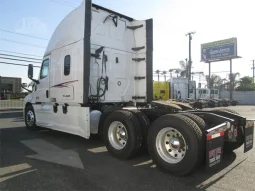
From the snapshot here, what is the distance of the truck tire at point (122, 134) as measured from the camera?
5.41m

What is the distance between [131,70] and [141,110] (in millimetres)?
2519

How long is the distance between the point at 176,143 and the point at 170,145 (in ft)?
0.48

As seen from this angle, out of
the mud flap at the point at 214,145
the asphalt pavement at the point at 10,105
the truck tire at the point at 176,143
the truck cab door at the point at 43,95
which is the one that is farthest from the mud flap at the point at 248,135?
the asphalt pavement at the point at 10,105

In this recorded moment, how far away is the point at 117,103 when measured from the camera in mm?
7875

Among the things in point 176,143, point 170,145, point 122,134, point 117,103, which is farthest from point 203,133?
point 117,103

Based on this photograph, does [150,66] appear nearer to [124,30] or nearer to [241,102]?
[124,30]

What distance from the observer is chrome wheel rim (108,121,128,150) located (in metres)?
5.76

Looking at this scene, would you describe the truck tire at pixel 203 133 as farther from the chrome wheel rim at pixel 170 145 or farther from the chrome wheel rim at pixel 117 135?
the chrome wheel rim at pixel 117 135

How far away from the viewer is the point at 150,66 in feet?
26.1

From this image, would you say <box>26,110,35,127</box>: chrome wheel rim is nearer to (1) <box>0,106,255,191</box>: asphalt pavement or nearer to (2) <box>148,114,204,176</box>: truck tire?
(1) <box>0,106,255,191</box>: asphalt pavement

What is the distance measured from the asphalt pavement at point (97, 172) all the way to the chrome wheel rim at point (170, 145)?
12.2 inches

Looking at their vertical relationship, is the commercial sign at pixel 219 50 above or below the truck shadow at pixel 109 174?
above

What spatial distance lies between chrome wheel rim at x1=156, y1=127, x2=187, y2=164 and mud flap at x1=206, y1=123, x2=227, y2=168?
1.56 feet

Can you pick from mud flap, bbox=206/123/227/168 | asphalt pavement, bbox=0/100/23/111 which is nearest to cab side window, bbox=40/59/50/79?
mud flap, bbox=206/123/227/168
